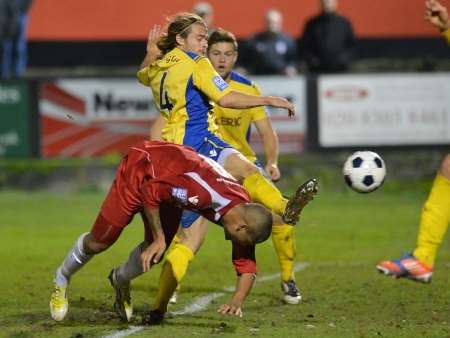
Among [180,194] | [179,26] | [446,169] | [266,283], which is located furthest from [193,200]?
[266,283]

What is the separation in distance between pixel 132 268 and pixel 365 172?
6.93 ft

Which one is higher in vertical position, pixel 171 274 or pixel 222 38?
pixel 222 38

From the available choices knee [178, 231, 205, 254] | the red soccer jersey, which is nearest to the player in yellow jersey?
knee [178, 231, 205, 254]

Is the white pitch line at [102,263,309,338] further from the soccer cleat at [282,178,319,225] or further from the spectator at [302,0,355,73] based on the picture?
the spectator at [302,0,355,73]

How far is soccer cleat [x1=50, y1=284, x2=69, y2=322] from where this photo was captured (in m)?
8.80

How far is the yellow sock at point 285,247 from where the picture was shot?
10.2m

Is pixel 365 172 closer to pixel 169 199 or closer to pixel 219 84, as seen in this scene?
pixel 219 84

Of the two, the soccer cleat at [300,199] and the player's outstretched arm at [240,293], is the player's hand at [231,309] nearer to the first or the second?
the player's outstretched arm at [240,293]

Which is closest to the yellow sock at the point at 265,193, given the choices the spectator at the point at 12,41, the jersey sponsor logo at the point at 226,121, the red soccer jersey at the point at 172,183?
the red soccer jersey at the point at 172,183

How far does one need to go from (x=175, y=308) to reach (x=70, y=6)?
13.8 metres

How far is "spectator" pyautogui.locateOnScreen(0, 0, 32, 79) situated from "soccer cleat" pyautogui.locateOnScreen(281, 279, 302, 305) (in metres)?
11.9

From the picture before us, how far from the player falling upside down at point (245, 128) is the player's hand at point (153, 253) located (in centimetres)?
209

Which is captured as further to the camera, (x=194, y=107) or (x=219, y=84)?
(x=194, y=107)

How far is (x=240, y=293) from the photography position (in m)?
8.81
